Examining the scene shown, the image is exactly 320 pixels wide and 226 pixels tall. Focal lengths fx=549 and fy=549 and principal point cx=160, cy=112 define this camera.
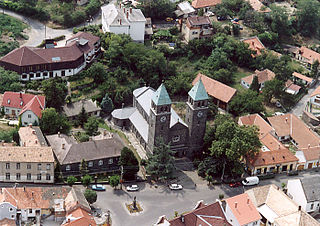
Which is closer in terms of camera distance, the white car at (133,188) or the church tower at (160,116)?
the white car at (133,188)

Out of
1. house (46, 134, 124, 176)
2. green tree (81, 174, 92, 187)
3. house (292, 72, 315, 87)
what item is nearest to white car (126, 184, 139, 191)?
house (46, 134, 124, 176)

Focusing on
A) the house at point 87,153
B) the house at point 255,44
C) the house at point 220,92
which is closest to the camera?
the house at point 87,153

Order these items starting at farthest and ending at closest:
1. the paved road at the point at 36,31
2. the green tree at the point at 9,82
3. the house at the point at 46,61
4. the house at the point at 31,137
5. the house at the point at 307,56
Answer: the house at the point at 307,56 < the paved road at the point at 36,31 < the house at the point at 46,61 < the green tree at the point at 9,82 < the house at the point at 31,137

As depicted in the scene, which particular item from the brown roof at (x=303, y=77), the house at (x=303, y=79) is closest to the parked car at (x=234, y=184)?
the house at (x=303, y=79)

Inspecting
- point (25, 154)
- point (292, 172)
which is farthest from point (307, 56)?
point (25, 154)

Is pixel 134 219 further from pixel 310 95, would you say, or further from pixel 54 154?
pixel 310 95

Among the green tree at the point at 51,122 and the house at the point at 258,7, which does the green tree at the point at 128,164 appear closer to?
the green tree at the point at 51,122
